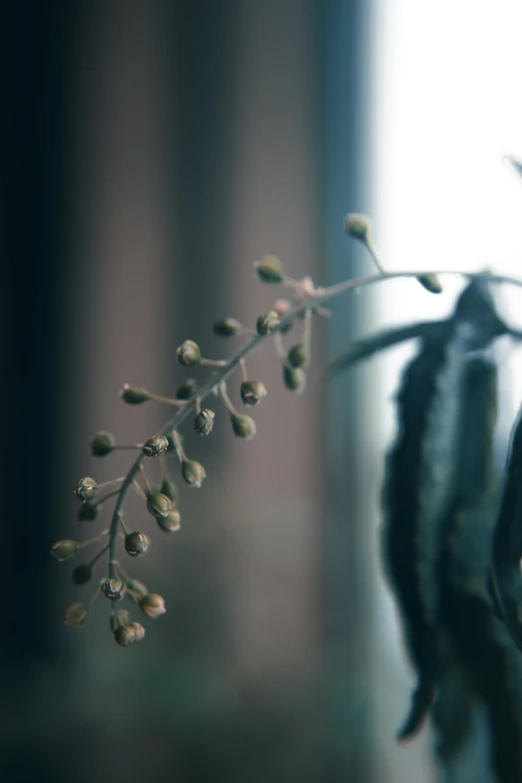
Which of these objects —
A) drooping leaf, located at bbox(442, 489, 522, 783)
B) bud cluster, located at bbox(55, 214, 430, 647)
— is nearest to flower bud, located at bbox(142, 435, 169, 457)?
bud cluster, located at bbox(55, 214, 430, 647)

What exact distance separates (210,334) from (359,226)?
1.12m

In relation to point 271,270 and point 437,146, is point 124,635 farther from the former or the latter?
point 437,146

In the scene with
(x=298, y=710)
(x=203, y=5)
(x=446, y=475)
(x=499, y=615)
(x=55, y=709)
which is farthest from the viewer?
(x=203, y=5)

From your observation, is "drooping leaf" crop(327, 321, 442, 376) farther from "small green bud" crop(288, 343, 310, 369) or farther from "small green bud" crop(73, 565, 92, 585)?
"small green bud" crop(73, 565, 92, 585)

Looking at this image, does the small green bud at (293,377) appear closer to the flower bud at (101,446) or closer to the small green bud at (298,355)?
the small green bud at (298,355)

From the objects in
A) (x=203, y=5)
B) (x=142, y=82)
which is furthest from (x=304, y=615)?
(x=203, y=5)

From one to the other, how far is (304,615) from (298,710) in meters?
0.33

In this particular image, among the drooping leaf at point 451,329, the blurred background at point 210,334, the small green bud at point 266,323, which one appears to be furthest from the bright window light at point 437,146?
the small green bud at point 266,323

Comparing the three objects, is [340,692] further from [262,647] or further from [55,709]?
[55,709]

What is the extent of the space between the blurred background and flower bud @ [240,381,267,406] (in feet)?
2.40

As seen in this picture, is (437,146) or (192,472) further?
(437,146)

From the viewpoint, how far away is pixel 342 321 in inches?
58.2

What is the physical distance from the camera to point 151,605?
37 cm

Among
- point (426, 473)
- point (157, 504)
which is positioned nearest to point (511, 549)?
point (426, 473)
